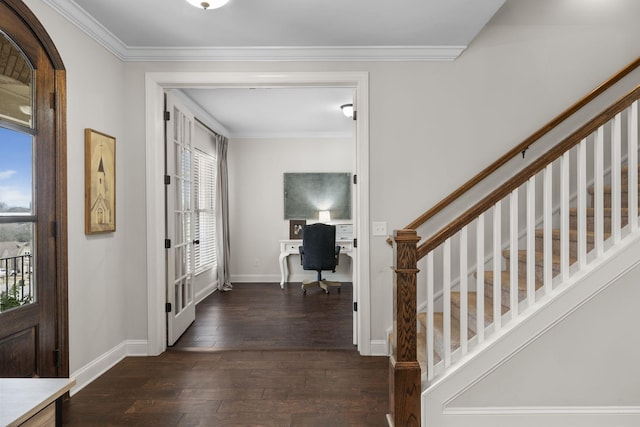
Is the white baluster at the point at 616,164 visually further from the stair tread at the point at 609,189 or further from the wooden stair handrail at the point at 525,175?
the stair tread at the point at 609,189

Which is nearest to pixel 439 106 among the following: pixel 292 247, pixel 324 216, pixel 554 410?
pixel 554 410

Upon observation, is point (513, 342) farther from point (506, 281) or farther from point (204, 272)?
point (204, 272)

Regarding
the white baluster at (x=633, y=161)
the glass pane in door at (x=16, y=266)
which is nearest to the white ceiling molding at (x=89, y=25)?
the glass pane in door at (x=16, y=266)

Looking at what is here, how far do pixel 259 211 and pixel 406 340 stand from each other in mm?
4826

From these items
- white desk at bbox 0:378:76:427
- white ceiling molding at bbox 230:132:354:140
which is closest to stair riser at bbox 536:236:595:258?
white desk at bbox 0:378:76:427

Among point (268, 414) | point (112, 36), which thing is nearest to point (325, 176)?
point (112, 36)

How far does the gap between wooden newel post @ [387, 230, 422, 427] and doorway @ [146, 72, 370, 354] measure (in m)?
1.22

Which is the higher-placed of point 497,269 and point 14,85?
point 14,85

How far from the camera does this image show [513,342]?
6.65 ft

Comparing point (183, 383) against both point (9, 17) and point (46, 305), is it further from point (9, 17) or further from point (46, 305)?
point (9, 17)

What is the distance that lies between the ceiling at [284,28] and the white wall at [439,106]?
9cm

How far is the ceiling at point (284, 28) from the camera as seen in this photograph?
8.34 ft

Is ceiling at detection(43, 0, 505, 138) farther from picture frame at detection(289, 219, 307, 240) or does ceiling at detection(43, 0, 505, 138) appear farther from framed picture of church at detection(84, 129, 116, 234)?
picture frame at detection(289, 219, 307, 240)

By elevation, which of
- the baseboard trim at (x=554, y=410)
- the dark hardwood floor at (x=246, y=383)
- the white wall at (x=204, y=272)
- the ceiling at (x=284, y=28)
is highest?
the ceiling at (x=284, y=28)
